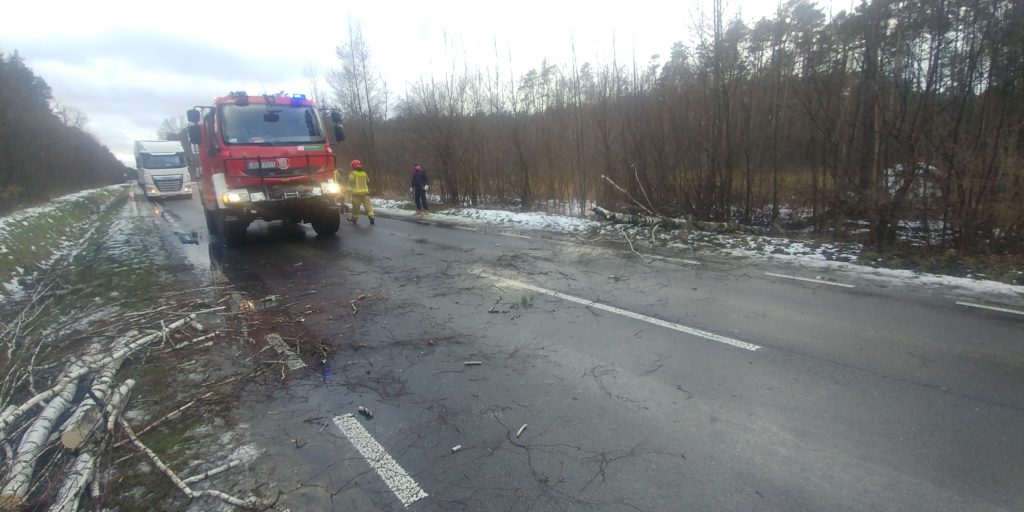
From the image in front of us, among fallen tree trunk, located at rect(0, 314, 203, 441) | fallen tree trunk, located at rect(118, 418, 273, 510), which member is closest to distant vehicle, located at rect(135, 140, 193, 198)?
fallen tree trunk, located at rect(0, 314, 203, 441)

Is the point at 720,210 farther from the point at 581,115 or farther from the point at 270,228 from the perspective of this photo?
the point at 270,228

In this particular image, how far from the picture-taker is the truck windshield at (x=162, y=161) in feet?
83.5

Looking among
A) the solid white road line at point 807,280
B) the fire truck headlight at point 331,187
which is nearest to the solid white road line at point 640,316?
the solid white road line at point 807,280

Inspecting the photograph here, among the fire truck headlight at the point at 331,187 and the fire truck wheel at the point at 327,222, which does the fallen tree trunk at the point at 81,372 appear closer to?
the fire truck headlight at the point at 331,187

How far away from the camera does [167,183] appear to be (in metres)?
25.7

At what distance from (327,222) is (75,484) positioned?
9.38 metres

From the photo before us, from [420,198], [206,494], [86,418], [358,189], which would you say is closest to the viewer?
[206,494]

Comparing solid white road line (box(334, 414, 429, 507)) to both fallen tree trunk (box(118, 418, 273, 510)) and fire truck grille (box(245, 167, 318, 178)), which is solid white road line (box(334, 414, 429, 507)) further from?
fire truck grille (box(245, 167, 318, 178))

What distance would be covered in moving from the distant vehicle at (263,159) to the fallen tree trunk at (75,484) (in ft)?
24.9

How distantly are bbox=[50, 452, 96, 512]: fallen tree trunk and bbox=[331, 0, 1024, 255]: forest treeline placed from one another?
11.2 meters

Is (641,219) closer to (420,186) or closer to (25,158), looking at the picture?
A: (420,186)

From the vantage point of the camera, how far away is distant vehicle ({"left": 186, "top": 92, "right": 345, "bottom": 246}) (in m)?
9.67

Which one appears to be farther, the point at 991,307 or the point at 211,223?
the point at 211,223

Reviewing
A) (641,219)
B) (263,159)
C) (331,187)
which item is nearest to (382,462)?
(263,159)
